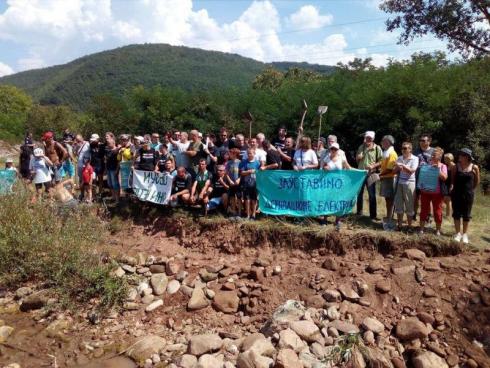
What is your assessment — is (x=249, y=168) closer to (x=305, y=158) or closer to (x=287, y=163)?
(x=287, y=163)

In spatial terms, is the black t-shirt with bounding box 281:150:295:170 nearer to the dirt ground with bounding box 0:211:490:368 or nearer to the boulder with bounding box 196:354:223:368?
the dirt ground with bounding box 0:211:490:368

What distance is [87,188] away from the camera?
1185 centimetres

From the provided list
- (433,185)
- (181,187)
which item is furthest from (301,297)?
(181,187)

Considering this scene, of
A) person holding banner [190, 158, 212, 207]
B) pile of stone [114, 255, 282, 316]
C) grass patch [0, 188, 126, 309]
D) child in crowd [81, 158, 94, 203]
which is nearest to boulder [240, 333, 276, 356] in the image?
pile of stone [114, 255, 282, 316]

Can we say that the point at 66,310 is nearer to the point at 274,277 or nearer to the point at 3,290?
the point at 3,290

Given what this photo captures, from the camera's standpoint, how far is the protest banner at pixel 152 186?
416 inches

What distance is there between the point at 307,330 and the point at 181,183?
4801mm

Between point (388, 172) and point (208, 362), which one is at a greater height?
point (388, 172)

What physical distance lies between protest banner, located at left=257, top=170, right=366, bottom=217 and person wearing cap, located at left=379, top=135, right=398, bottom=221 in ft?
1.48

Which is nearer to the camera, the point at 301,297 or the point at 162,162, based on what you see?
the point at 301,297

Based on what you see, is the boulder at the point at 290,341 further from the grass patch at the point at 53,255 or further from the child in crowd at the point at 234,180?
the grass patch at the point at 53,255

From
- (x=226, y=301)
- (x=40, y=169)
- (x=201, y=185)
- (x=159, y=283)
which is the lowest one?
(x=226, y=301)

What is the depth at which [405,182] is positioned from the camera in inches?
347

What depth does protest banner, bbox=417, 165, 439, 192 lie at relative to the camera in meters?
8.52
